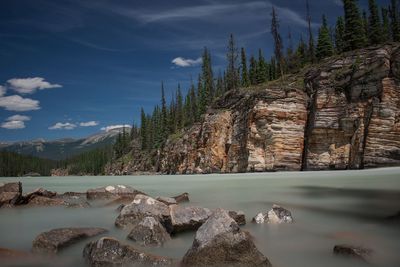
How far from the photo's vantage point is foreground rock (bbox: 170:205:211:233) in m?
9.26

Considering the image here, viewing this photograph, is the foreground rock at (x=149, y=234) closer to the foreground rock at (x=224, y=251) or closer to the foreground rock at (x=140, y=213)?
the foreground rock at (x=140, y=213)

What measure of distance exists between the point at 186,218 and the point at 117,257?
10.8ft

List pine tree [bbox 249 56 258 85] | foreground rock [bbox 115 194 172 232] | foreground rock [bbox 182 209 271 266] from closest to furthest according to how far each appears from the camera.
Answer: foreground rock [bbox 182 209 271 266], foreground rock [bbox 115 194 172 232], pine tree [bbox 249 56 258 85]

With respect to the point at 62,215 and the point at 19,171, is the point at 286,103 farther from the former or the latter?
the point at 19,171

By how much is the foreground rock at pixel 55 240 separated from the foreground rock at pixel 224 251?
321cm

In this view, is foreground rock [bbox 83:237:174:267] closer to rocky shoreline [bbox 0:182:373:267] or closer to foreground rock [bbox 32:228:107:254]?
rocky shoreline [bbox 0:182:373:267]

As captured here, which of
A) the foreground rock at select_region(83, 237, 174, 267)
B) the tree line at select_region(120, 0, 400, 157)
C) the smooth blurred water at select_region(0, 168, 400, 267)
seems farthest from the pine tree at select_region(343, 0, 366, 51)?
the foreground rock at select_region(83, 237, 174, 267)

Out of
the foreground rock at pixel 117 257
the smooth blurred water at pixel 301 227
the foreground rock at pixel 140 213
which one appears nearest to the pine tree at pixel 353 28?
the smooth blurred water at pixel 301 227

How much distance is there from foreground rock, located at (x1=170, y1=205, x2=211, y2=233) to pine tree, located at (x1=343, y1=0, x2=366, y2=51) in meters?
53.1

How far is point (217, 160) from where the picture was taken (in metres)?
48.6

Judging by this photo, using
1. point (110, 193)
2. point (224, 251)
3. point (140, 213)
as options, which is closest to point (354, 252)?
point (224, 251)

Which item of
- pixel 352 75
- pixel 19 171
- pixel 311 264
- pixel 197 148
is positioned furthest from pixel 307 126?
pixel 19 171

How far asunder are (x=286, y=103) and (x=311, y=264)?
35.6 metres

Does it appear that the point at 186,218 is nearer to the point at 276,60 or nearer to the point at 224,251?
the point at 224,251
